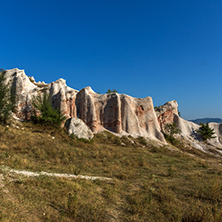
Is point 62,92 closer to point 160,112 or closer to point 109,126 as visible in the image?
point 109,126

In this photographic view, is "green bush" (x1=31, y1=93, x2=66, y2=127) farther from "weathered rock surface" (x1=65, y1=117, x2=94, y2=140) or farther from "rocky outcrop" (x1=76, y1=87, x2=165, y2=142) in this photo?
"rocky outcrop" (x1=76, y1=87, x2=165, y2=142)

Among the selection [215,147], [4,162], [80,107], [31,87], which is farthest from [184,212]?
[215,147]

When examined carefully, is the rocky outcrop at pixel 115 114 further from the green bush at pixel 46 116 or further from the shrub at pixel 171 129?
the shrub at pixel 171 129

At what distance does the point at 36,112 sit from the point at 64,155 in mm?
13844

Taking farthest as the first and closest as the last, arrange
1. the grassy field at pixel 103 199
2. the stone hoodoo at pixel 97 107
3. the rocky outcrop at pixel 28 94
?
1. the stone hoodoo at pixel 97 107
2. the rocky outcrop at pixel 28 94
3. the grassy field at pixel 103 199

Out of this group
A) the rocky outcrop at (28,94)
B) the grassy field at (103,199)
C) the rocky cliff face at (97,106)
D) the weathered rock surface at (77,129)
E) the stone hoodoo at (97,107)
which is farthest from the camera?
the stone hoodoo at (97,107)

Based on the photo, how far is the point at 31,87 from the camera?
2762 cm

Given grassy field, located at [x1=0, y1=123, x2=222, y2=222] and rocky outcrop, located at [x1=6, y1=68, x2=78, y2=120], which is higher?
rocky outcrop, located at [x1=6, y1=68, x2=78, y2=120]

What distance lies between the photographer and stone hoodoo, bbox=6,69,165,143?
26.1m

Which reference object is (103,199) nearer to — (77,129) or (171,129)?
(77,129)

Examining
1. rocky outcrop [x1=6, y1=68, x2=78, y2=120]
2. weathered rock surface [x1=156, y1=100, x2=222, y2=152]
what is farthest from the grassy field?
weathered rock surface [x1=156, y1=100, x2=222, y2=152]

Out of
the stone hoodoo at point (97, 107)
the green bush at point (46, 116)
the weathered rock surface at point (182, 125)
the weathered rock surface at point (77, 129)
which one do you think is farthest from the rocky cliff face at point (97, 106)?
the weathered rock surface at point (182, 125)

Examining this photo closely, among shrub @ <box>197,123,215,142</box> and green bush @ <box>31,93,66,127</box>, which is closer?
green bush @ <box>31,93,66,127</box>

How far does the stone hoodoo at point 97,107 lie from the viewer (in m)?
26.1
